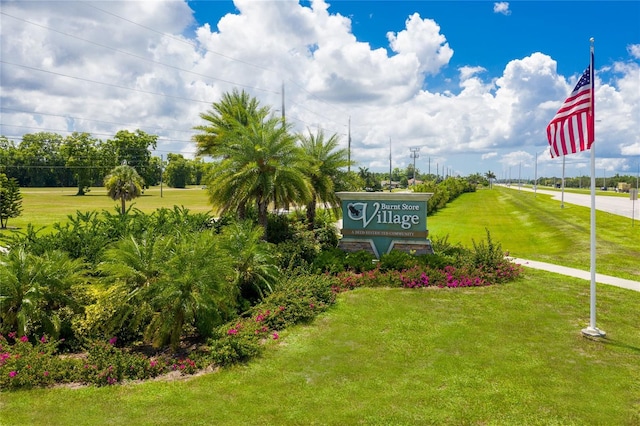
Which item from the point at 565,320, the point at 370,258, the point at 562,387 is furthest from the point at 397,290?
the point at 562,387

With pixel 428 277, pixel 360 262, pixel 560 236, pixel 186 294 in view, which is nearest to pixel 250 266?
pixel 186 294

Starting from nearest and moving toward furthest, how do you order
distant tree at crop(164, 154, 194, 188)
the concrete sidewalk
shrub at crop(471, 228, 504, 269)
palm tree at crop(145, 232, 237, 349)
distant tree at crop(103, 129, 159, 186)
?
palm tree at crop(145, 232, 237, 349)
the concrete sidewalk
shrub at crop(471, 228, 504, 269)
distant tree at crop(103, 129, 159, 186)
distant tree at crop(164, 154, 194, 188)

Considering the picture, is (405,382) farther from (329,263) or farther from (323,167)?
(323,167)

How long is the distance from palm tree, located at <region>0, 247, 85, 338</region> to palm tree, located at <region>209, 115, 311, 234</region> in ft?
25.1

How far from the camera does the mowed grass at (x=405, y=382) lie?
19.6 feet

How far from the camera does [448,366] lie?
756 centimetres

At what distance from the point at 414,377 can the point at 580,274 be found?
11.3m

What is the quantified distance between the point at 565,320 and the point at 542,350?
7.85 feet

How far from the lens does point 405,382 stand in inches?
275

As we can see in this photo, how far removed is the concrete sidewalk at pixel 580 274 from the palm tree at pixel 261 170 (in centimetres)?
1004

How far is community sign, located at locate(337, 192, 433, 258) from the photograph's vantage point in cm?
1602

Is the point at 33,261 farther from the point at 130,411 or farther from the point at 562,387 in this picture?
the point at 562,387

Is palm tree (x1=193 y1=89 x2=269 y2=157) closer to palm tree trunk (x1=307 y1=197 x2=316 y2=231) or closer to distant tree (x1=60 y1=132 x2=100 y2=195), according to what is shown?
palm tree trunk (x1=307 y1=197 x2=316 y2=231)

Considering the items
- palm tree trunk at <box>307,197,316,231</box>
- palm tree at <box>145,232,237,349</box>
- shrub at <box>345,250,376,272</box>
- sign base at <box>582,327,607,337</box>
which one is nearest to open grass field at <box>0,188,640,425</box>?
sign base at <box>582,327,607,337</box>
